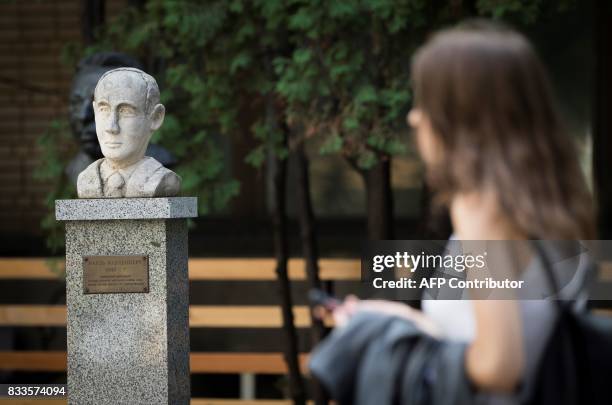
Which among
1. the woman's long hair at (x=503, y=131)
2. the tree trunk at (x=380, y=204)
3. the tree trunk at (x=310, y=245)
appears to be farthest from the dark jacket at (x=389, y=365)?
the tree trunk at (x=310, y=245)

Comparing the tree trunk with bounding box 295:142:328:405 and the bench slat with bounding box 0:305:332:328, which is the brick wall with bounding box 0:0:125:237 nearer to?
the bench slat with bounding box 0:305:332:328

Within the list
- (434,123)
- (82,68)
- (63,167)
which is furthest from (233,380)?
(434,123)

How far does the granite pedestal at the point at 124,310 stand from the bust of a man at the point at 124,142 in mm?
90

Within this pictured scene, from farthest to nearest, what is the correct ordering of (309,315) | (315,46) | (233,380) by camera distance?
1. (233,380)
2. (309,315)
3. (315,46)

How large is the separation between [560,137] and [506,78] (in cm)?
19

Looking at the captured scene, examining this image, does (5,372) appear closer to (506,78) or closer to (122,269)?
(122,269)

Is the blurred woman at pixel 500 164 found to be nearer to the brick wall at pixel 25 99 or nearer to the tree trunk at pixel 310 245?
the tree trunk at pixel 310 245

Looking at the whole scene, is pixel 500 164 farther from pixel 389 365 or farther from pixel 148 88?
pixel 148 88

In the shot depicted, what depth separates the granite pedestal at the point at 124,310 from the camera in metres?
6.33

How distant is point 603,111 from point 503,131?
917 cm

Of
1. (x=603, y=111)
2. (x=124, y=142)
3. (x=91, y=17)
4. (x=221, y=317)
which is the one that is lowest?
(x=221, y=317)

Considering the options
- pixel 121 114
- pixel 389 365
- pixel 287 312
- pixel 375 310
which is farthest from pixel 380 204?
pixel 389 365

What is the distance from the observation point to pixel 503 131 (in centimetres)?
242

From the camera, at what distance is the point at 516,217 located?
2.38m
